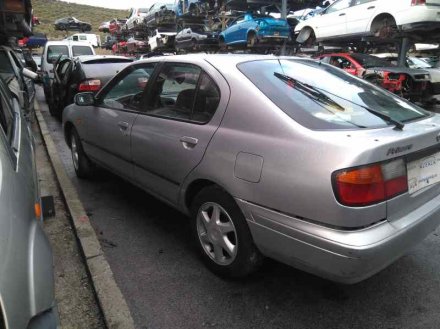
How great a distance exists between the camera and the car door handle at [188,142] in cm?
292

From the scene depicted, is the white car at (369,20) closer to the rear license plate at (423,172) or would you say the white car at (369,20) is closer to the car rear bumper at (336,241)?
the rear license plate at (423,172)

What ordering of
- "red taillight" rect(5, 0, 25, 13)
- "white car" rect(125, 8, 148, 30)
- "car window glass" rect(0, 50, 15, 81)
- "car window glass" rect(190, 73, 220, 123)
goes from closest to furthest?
"car window glass" rect(190, 73, 220, 123) < "car window glass" rect(0, 50, 15, 81) < "red taillight" rect(5, 0, 25, 13) < "white car" rect(125, 8, 148, 30)

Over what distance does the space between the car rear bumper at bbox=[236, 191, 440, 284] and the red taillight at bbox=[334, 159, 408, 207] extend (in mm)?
157

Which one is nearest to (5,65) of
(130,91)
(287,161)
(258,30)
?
(130,91)

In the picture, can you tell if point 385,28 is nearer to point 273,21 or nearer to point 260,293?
point 273,21

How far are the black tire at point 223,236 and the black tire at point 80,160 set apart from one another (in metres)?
2.42

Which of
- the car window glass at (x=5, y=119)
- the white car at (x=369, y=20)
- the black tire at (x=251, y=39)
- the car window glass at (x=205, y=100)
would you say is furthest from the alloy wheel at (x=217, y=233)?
the black tire at (x=251, y=39)

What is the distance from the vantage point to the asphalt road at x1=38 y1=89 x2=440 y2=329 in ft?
8.30

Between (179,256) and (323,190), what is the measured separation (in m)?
1.58

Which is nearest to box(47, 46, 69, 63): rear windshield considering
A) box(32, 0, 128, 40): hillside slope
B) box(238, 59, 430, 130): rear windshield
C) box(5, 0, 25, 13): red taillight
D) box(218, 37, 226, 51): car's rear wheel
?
box(5, 0, 25, 13): red taillight

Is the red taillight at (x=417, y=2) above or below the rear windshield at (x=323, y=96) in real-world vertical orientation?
above

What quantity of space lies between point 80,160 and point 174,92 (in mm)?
2177

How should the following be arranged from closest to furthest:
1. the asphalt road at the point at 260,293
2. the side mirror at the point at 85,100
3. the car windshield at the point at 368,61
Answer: the asphalt road at the point at 260,293 < the side mirror at the point at 85,100 < the car windshield at the point at 368,61

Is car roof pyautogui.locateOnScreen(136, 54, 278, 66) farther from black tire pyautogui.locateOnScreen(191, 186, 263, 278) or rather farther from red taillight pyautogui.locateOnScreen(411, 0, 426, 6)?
red taillight pyautogui.locateOnScreen(411, 0, 426, 6)
